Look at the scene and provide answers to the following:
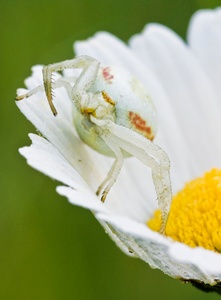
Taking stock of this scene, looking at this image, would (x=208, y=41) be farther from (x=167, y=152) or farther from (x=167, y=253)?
(x=167, y=253)

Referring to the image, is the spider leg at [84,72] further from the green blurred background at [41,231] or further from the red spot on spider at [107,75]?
the green blurred background at [41,231]

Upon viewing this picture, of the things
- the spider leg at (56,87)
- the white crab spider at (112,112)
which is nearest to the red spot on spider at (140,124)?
the white crab spider at (112,112)

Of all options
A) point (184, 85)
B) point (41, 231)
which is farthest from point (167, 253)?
point (184, 85)

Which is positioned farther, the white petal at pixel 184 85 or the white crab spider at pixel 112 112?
the white petal at pixel 184 85

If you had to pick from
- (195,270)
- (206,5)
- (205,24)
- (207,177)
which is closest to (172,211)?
(207,177)

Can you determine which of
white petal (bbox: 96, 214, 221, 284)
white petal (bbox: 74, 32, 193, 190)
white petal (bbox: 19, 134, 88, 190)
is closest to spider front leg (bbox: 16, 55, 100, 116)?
white petal (bbox: 19, 134, 88, 190)

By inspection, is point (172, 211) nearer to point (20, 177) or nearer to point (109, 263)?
point (109, 263)

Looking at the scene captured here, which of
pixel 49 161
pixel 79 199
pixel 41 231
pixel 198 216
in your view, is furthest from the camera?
pixel 41 231
